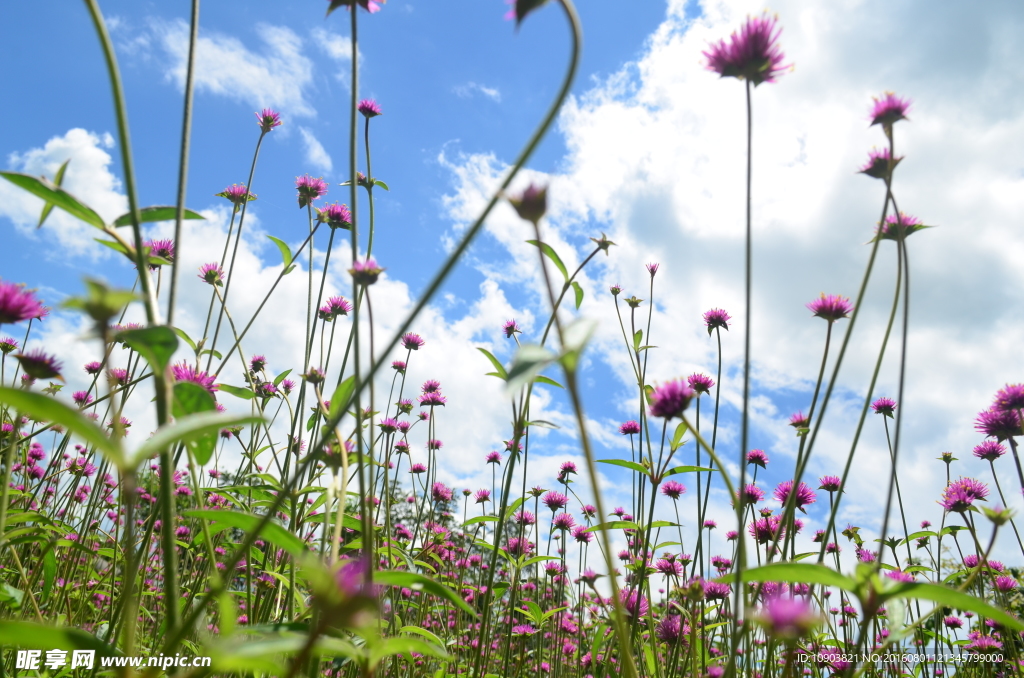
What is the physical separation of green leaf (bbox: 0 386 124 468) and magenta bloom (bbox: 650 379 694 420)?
87 centimetres

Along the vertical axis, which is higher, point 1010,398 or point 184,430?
point 1010,398

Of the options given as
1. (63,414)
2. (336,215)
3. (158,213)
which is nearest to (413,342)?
(336,215)

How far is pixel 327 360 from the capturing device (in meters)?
2.23

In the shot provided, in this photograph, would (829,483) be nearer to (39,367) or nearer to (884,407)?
(884,407)

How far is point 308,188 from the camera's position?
2887mm

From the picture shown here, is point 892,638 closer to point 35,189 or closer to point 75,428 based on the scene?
point 75,428

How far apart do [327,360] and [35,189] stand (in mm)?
1460

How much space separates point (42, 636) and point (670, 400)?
0.97 meters

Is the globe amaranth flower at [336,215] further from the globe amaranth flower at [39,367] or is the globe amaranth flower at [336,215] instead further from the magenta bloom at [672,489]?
the magenta bloom at [672,489]

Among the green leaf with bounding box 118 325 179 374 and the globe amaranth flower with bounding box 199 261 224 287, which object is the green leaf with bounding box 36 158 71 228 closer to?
the green leaf with bounding box 118 325 179 374

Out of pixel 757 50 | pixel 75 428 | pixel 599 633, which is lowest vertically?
pixel 599 633

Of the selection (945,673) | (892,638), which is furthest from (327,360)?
(945,673)

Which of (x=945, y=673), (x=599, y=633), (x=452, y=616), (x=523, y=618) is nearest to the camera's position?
(x=599, y=633)

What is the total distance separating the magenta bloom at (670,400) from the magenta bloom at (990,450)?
260 cm
